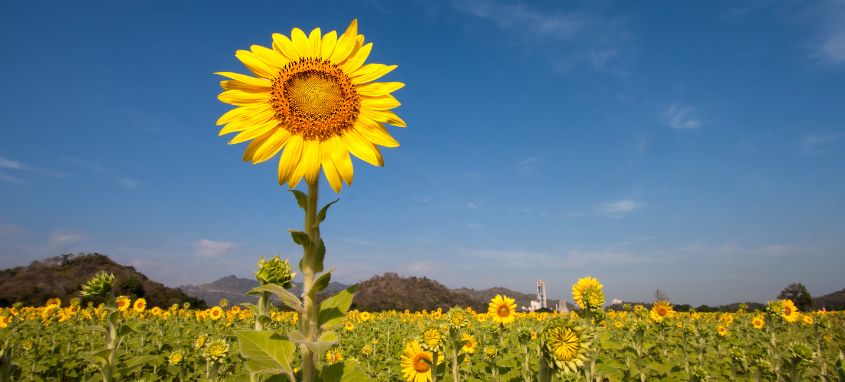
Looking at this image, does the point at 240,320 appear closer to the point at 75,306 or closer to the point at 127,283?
the point at 75,306

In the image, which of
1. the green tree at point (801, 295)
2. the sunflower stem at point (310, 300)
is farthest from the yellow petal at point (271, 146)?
the green tree at point (801, 295)

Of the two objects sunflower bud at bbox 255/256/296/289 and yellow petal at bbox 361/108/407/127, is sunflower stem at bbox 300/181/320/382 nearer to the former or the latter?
yellow petal at bbox 361/108/407/127

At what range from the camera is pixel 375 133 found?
6.38 feet

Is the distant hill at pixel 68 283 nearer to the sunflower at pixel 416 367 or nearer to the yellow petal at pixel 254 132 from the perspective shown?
the sunflower at pixel 416 367

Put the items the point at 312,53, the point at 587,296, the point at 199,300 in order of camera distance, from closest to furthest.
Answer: the point at 312,53
the point at 587,296
the point at 199,300

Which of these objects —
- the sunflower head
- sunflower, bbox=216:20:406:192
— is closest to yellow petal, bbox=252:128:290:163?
sunflower, bbox=216:20:406:192

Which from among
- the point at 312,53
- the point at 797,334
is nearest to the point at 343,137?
the point at 312,53

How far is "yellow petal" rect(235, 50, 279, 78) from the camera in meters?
1.94

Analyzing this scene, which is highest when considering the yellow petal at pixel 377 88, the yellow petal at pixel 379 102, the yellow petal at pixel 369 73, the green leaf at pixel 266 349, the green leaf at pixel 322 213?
the yellow petal at pixel 369 73

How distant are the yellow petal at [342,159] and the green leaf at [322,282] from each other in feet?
1.69

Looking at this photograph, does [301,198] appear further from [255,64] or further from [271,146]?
[255,64]

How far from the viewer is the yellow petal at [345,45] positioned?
2.00 m

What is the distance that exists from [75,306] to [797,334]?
3164 cm

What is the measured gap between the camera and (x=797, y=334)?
1705 centimetres
